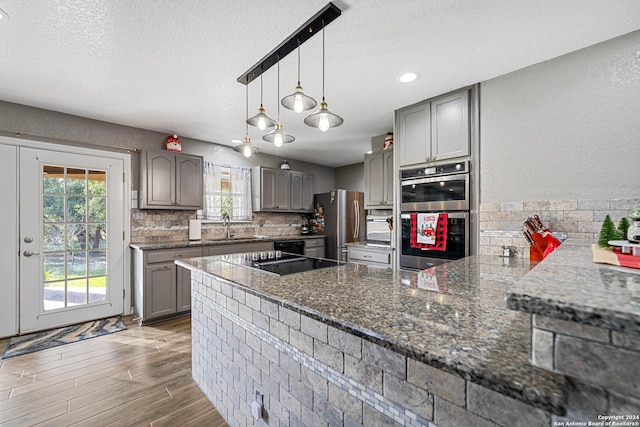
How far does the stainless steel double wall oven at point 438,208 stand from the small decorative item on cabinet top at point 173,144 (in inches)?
120

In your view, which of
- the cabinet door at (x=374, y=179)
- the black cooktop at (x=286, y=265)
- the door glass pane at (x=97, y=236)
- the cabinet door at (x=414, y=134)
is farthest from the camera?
the cabinet door at (x=374, y=179)

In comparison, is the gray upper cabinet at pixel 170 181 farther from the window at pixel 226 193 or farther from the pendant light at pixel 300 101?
the pendant light at pixel 300 101

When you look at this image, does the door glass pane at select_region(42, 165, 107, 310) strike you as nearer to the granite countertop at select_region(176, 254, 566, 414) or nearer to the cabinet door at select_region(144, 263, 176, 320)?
the cabinet door at select_region(144, 263, 176, 320)

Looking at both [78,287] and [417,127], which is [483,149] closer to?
[417,127]

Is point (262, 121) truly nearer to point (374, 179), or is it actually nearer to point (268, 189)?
point (374, 179)

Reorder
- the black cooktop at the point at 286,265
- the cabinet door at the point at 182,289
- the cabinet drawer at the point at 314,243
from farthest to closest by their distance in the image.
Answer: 1. the cabinet drawer at the point at 314,243
2. the cabinet door at the point at 182,289
3. the black cooktop at the point at 286,265

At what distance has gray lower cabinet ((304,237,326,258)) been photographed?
16.2 ft

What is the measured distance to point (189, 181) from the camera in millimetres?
3912

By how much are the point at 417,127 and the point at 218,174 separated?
313 centimetres

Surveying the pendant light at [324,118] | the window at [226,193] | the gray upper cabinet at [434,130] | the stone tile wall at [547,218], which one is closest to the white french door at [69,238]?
the window at [226,193]

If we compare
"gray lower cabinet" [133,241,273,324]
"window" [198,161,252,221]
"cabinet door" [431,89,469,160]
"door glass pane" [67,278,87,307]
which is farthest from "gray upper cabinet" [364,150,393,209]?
"door glass pane" [67,278,87,307]

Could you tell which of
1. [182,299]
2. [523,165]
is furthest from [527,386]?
[182,299]

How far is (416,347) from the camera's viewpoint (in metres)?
0.65

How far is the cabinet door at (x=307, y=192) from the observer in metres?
5.35
